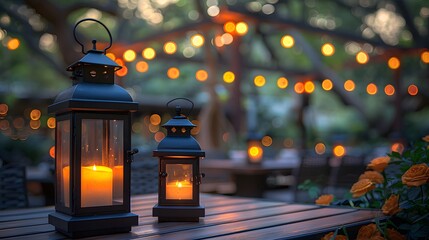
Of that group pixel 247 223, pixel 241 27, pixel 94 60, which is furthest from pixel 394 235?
pixel 241 27

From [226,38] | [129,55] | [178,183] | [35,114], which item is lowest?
[178,183]

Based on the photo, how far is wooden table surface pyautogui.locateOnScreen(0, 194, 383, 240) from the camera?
70.0 inches

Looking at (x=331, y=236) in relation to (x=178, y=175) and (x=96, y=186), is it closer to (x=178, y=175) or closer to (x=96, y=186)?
(x=178, y=175)

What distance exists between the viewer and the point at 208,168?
6.35m

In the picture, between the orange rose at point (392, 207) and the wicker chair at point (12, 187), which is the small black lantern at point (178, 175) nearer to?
the orange rose at point (392, 207)

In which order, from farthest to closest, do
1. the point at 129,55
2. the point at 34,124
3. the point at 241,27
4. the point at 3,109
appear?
the point at 34,124
the point at 3,109
the point at 129,55
the point at 241,27

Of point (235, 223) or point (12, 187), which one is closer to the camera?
point (235, 223)

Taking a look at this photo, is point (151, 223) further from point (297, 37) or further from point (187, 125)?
point (297, 37)

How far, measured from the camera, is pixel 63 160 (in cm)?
187

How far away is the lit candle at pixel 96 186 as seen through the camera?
1.78m

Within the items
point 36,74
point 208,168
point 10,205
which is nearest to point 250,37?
point 36,74

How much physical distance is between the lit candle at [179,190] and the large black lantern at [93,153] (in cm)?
29

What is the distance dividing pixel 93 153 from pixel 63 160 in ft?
0.47

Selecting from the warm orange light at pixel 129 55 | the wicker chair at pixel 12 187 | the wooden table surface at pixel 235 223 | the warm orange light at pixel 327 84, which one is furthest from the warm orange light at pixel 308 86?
the wicker chair at pixel 12 187
